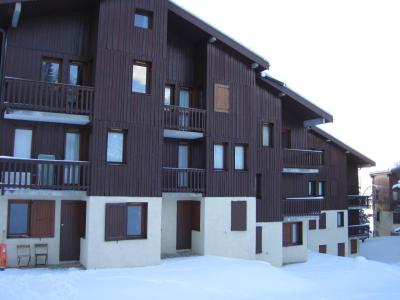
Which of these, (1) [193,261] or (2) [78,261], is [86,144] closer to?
(2) [78,261]

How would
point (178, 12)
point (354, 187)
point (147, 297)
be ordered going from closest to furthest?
point (147, 297), point (178, 12), point (354, 187)

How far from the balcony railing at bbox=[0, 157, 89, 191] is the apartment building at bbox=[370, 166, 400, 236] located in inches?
1604

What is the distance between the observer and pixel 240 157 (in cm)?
2159

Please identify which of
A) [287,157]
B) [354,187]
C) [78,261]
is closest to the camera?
[78,261]

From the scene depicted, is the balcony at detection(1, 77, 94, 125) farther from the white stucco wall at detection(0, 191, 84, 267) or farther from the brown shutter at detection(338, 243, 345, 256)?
the brown shutter at detection(338, 243, 345, 256)

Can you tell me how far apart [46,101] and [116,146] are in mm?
3328

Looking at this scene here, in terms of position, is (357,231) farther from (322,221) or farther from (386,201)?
(386,201)

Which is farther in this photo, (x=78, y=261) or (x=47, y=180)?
(x=78, y=261)

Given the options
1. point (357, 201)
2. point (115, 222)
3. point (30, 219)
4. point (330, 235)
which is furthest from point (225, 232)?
point (357, 201)

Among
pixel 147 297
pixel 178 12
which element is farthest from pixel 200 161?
pixel 147 297

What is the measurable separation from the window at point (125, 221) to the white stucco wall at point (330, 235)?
17.8 m

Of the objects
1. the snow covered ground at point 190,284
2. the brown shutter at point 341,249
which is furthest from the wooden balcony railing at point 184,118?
the brown shutter at point 341,249

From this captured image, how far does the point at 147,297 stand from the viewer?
13.3 metres

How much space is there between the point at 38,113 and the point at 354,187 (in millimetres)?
28705
